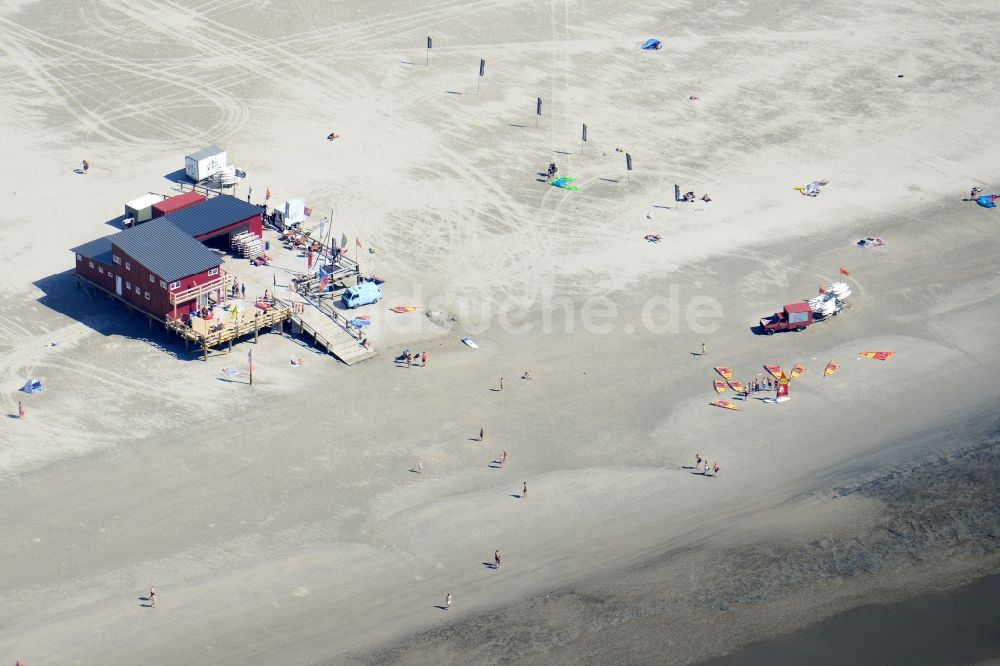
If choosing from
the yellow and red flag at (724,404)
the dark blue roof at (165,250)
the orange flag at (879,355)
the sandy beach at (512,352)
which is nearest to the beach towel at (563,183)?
the sandy beach at (512,352)

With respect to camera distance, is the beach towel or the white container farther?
the beach towel

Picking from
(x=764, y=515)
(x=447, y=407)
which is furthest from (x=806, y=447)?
(x=447, y=407)

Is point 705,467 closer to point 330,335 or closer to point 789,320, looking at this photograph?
point 789,320

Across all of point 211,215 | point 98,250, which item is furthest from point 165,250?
point 211,215

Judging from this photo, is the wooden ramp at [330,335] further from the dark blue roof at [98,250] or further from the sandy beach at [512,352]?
the dark blue roof at [98,250]

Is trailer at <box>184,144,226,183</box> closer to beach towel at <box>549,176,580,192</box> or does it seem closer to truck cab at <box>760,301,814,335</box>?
beach towel at <box>549,176,580,192</box>

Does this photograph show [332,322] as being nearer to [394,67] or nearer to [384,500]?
[384,500]

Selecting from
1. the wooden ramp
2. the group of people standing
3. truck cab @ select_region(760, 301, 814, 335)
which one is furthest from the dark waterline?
the wooden ramp
